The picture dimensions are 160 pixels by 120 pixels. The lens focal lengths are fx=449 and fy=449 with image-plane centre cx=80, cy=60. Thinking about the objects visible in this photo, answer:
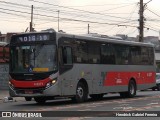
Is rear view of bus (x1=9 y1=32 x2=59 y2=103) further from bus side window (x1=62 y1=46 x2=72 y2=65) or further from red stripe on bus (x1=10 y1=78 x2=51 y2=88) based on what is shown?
bus side window (x1=62 y1=46 x2=72 y2=65)

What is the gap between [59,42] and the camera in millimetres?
20078

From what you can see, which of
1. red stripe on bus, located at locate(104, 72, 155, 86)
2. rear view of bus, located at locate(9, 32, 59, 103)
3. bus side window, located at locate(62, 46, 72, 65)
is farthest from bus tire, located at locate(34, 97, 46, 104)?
red stripe on bus, located at locate(104, 72, 155, 86)

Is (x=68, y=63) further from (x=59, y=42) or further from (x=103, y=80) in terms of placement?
(x=103, y=80)

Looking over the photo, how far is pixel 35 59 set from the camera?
19953mm

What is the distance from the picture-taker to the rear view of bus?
19734 mm

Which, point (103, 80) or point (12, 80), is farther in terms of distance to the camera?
point (103, 80)

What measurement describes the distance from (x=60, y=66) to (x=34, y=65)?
1156mm

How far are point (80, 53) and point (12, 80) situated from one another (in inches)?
139

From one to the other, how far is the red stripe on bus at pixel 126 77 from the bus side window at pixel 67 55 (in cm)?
409

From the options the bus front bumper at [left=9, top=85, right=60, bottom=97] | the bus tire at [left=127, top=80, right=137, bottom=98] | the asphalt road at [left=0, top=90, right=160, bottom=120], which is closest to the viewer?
the asphalt road at [left=0, top=90, right=160, bottom=120]

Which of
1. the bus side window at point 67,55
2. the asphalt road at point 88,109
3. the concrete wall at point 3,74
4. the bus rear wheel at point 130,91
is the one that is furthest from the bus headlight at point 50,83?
the concrete wall at point 3,74

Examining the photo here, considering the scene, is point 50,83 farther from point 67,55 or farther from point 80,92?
point 80,92

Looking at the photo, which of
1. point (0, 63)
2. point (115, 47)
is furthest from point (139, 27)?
point (115, 47)

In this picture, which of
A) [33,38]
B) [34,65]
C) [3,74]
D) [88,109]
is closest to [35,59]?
[34,65]
